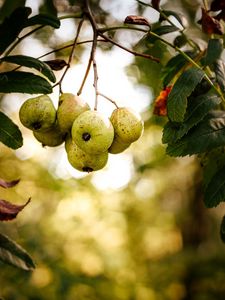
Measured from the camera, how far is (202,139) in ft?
4.78

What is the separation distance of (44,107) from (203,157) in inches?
27.5

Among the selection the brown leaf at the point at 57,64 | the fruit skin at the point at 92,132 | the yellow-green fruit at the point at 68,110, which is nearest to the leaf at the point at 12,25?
the brown leaf at the point at 57,64

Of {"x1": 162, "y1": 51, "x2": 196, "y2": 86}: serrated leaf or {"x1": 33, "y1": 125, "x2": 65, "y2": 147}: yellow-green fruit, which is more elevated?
{"x1": 162, "y1": 51, "x2": 196, "y2": 86}: serrated leaf

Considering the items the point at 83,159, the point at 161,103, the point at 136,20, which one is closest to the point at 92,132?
the point at 83,159

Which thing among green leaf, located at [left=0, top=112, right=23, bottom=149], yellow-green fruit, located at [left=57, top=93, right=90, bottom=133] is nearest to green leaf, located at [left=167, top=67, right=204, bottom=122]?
yellow-green fruit, located at [left=57, top=93, right=90, bottom=133]

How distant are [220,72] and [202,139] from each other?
0.34 metres

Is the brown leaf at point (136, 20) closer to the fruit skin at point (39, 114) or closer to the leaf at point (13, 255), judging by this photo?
the fruit skin at point (39, 114)

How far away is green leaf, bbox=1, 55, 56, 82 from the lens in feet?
4.96

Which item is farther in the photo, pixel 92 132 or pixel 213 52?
pixel 213 52

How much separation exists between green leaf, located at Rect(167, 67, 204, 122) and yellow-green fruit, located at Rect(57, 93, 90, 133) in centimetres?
30

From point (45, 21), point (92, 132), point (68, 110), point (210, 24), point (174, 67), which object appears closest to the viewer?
point (92, 132)

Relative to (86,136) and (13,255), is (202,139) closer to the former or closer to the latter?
(86,136)

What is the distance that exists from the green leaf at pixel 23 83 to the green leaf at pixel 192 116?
424 mm

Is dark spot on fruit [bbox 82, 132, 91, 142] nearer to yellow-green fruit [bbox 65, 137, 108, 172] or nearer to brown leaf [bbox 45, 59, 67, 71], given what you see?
yellow-green fruit [bbox 65, 137, 108, 172]
